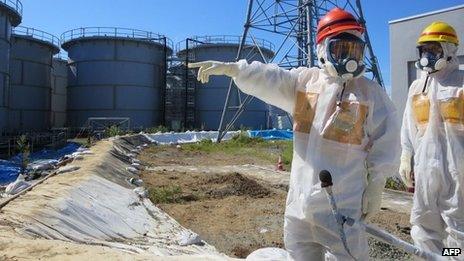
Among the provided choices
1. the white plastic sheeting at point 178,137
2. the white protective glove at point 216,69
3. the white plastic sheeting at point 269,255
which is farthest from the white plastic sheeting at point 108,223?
the white plastic sheeting at point 178,137

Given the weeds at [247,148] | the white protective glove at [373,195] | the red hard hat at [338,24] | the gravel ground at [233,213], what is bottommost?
the gravel ground at [233,213]

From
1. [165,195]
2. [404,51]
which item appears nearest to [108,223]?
[165,195]

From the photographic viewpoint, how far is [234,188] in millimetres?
10148

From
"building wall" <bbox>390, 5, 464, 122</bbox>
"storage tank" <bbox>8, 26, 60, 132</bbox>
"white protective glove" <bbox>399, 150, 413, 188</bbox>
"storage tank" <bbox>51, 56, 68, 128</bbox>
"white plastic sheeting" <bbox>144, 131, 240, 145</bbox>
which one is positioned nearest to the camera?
"white protective glove" <bbox>399, 150, 413, 188</bbox>

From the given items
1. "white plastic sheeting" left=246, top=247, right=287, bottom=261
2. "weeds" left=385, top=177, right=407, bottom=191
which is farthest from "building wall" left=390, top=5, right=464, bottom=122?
"white plastic sheeting" left=246, top=247, right=287, bottom=261

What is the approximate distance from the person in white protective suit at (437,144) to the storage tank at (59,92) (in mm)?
39082

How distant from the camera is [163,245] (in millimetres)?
5602

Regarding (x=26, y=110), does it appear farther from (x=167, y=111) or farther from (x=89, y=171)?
(x=89, y=171)

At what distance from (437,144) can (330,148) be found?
5.44ft

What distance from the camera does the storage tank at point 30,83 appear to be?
3192 cm

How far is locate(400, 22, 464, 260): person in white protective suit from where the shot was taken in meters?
3.76

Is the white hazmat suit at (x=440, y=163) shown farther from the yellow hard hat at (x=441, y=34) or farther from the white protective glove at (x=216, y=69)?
the white protective glove at (x=216, y=69)

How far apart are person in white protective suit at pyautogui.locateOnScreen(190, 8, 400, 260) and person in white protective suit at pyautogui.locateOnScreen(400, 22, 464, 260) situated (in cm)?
133

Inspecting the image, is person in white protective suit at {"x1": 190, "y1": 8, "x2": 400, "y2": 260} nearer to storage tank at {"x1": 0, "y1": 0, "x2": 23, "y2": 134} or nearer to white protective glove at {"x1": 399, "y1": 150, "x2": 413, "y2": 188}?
white protective glove at {"x1": 399, "y1": 150, "x2": 413, "y2": 188}
